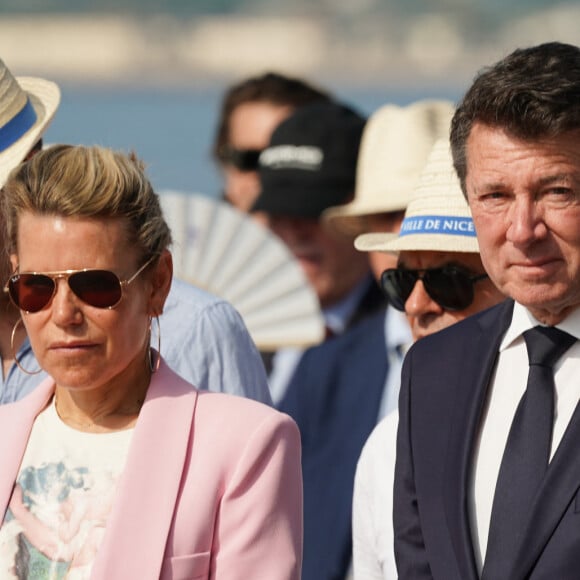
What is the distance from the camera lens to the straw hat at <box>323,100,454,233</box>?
20.3 ft

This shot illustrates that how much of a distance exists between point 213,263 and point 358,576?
2758 millimetres

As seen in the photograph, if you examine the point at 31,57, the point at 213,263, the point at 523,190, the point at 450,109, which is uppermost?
the point at 523,190

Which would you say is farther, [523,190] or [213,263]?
[213,263]

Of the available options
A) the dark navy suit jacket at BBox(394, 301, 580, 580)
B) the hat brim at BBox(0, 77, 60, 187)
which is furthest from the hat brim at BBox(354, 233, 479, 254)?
the hat brim at BBox(0, 77, 60, 187)

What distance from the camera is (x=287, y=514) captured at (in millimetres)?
3615

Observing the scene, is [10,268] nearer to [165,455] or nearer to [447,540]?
[165,455]

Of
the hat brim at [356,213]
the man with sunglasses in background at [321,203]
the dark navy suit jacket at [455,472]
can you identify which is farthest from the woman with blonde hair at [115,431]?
the man with sunglasses in background at [321,203]

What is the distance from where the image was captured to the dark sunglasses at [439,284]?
452 centimetres

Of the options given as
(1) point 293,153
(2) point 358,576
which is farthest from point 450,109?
(2) point 358,576

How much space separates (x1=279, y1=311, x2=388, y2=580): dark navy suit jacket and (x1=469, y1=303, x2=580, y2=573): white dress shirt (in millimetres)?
2027

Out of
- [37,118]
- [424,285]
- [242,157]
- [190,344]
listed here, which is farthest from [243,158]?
[190,344]

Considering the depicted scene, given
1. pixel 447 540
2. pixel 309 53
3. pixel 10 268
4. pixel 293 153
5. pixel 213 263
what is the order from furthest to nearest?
pixel 309 53, pixel 293 153, pixel 213 263, pixel 10 268, pixel 447 540

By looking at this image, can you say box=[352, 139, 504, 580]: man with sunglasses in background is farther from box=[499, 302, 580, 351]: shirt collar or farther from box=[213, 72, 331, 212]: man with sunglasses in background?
box=[213, 72, 331, 212]: man with sunglasses in background

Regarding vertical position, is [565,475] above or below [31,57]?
above
